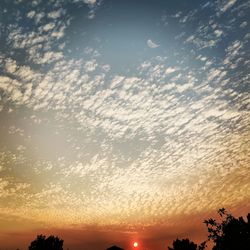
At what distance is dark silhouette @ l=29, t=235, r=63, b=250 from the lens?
156ft

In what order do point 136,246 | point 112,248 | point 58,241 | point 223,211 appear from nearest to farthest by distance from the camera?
point 136,246
point 58,241
point 223,211
point 112,248

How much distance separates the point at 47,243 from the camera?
158ft


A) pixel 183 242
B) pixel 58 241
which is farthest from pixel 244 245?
pixel 58 241

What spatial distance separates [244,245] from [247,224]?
3395 millimetres

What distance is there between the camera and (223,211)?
168 ft

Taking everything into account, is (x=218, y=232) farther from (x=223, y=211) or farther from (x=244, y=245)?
(x=244, y=245)

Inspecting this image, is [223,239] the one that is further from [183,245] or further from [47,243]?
[47,243]

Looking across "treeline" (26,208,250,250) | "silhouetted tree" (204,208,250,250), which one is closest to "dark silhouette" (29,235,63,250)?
"treeline" (26,208,250,250)

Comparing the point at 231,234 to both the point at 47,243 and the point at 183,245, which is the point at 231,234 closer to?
the point at 183,245

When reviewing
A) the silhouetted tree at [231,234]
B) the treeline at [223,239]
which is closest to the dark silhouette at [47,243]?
the treeline at [223,239]

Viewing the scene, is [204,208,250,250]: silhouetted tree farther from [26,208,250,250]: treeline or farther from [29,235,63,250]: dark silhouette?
[29,235,63,250]: dark silhouette

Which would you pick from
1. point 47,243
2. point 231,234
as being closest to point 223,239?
point 231,234

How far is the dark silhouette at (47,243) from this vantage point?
47.6 metres

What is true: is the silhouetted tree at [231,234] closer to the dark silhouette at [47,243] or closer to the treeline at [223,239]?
the treeline at [223,239]
